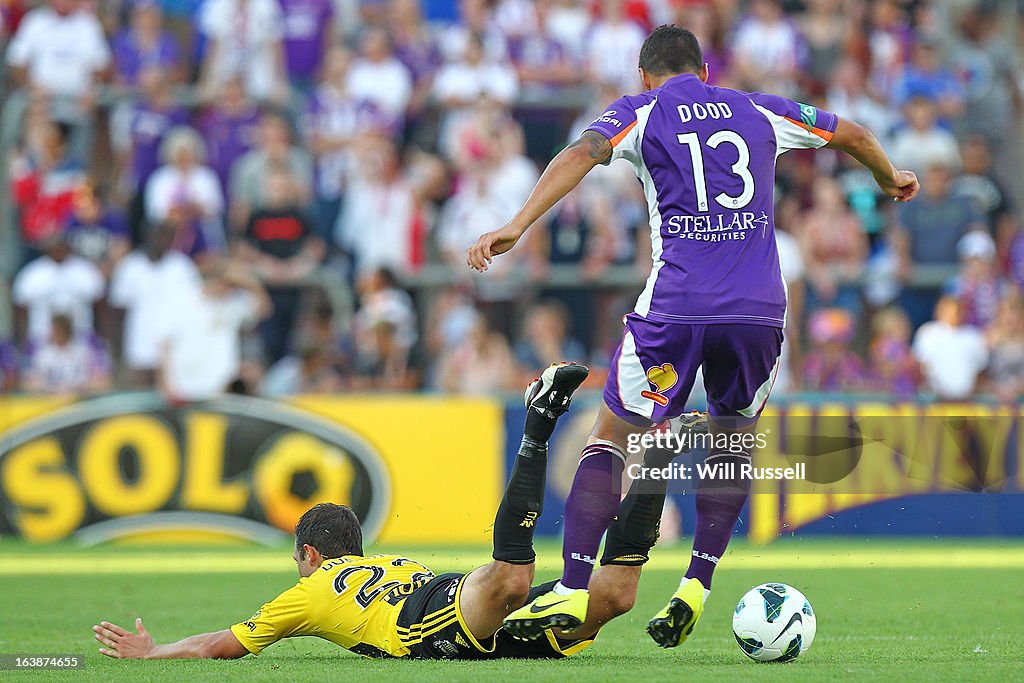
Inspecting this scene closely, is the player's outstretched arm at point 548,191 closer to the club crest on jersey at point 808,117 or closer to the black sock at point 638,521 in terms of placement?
the club crest on jersey at point 808,117

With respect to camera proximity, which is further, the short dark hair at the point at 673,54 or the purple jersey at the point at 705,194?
the short dark hair at the point at 673,54

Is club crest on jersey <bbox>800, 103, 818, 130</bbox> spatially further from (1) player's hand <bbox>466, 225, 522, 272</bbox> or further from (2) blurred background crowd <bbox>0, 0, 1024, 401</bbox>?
(2) blurred background crowd <bbox>0, 0, 1024, 401</bbox>

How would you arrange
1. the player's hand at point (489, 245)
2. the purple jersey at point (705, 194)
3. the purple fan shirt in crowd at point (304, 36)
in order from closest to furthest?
the player's hand at point (489, 245), the purple jersey at point (705, 194), the purple fan shirt in crowd at point (304, 36)

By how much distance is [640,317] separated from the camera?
6.43 meters

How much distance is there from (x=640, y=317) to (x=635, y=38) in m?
10.2

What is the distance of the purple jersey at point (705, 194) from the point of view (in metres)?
6.31

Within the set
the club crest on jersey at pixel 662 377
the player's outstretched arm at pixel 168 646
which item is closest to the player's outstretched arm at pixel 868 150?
the club crest on jersey at pixel 662 377

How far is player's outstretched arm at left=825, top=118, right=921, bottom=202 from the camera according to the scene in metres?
6.59

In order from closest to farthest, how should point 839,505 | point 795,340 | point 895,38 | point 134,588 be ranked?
point 134,588 < point 839,505 < point 795,340 < point 895,38

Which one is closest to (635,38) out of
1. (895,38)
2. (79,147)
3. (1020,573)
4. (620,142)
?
(895,38)

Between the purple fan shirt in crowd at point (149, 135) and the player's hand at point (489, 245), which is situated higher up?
the purple fan shirt in crowd at point (149, 135)

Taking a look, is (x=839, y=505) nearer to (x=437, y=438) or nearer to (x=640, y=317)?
(x=437, y=438)

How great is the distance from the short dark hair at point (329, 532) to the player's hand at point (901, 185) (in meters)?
2.74

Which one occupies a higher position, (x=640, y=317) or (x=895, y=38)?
(x=895, y=38)
